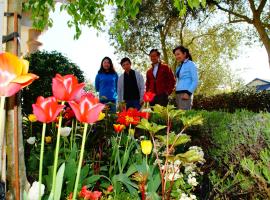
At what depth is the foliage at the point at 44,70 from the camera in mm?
6230

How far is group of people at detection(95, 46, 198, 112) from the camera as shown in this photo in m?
6.40

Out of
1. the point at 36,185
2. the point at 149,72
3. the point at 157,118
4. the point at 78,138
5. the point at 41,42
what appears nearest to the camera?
the point at 36,185

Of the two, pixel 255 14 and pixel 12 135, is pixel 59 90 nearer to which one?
pixel 12 135

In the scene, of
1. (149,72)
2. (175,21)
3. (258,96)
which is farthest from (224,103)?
(149,72)

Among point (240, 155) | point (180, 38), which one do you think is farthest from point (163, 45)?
point (240, 155)

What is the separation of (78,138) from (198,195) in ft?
3.85

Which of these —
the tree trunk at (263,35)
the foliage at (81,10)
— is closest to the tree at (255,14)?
the tree trunk at (263,35)

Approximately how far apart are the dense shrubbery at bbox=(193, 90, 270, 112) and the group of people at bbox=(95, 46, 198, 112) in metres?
7.44

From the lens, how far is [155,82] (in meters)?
6.92

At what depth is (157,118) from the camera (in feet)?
15.5

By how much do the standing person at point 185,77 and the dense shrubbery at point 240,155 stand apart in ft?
8.51

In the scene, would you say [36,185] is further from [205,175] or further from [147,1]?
[147,1]

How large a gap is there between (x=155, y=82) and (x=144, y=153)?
14.3 ft

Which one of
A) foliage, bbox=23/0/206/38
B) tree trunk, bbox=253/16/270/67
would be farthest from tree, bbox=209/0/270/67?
foliage, bbox=23/0/206/38
